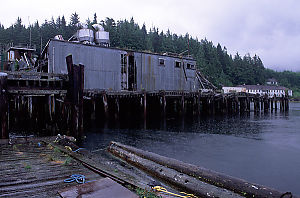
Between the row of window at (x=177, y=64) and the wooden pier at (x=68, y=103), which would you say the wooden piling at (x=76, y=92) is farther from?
the row of window at (x=177, y=64)

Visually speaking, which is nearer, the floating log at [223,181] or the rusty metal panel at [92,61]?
the floating log at [223,181]

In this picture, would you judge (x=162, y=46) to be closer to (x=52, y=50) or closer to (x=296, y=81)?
(x=52, y=50)

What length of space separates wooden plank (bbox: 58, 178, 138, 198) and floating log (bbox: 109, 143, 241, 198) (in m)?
2.66

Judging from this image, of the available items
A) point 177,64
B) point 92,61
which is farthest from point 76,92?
point 177,64

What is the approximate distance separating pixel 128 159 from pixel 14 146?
17.4ft

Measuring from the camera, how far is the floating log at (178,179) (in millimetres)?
6519

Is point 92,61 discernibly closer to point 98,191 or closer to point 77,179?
point 77,179

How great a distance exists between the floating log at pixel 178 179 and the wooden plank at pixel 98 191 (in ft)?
8.74

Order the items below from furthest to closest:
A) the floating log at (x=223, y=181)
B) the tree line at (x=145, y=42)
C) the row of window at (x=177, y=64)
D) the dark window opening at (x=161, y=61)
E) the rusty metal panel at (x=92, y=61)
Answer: the tree line at (x=145, y=42) → the row of window at (x=177, y=64) → the dark window opening at (x=161, y=61) → the rusty metal panel at (x=92, y=61) → the floating log at (x=223, y=181)

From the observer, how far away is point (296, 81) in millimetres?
171125

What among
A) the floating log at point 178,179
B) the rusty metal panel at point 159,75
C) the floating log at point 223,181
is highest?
Result: the rusty metal panel at point 159,75

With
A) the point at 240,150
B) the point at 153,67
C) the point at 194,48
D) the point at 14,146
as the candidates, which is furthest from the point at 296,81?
the point at 14,146

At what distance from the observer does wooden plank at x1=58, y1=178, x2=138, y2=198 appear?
4957mm

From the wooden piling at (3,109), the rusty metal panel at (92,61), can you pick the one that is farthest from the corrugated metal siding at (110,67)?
the wooden piling at (3,109)
